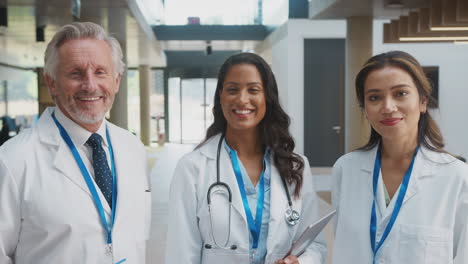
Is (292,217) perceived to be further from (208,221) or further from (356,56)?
(356,56)

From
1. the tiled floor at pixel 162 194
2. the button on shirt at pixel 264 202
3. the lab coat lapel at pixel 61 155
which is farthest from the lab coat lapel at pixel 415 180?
the tiled floor at pixel 162 194

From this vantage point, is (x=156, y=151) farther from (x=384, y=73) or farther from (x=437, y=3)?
(x=384, y=73)

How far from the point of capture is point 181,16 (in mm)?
13641

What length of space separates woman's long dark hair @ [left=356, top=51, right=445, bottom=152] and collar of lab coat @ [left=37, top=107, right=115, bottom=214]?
3.92 feet

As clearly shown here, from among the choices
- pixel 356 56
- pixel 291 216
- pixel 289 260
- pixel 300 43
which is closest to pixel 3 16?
pixel 356 56

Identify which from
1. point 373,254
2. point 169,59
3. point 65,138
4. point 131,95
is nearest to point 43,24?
point 65,138

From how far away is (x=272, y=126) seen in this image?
2.20 metres

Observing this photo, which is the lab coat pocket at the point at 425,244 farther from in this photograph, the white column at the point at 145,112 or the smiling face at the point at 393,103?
the white column at the point at 145,112

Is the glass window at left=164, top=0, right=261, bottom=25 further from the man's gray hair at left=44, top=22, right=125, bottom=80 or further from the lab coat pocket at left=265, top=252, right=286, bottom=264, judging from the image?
the lab coat pocket at left=265, top=252, right=286, bottom=264

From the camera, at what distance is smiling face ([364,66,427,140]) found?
1.95 metres

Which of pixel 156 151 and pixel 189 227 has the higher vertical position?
pixel 189 227

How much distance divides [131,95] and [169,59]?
3296 mm

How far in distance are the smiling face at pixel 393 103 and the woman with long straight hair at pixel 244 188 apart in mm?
383

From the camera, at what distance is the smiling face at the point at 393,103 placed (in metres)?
1.95
